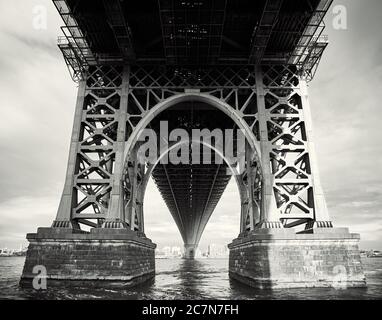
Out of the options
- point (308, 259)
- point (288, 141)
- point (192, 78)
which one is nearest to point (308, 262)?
point (308, 259)

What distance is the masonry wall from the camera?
15938 mm

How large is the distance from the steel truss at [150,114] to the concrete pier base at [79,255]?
0.94 meters

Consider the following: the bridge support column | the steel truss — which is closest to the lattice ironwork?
Answer: the steel truss

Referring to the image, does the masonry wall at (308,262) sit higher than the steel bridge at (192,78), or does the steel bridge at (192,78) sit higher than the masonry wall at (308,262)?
the steel bridge at (192,78)

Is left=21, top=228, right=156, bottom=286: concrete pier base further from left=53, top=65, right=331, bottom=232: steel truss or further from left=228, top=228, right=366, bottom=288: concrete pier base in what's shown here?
left=228, top=228, right=366, bottom=288: concrete pier base

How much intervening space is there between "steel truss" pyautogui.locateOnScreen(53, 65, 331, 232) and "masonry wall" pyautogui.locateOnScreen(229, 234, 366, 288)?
1419 mm

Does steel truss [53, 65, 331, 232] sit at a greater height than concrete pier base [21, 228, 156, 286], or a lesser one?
greater

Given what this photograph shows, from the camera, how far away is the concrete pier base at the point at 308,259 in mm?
15947

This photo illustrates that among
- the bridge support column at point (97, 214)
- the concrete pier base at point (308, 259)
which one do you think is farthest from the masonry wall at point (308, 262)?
the bridge support column at point (97, 214)

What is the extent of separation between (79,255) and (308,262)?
12007mm

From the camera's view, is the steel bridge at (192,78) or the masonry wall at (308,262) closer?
the masonry wall at (308,262)

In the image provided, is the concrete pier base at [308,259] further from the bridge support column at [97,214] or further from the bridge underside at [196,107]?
the bridge support column at [97,214]

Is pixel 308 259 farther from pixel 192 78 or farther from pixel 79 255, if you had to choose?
pixel 192 78

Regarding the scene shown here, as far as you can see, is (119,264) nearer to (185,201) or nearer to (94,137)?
(94,137)
